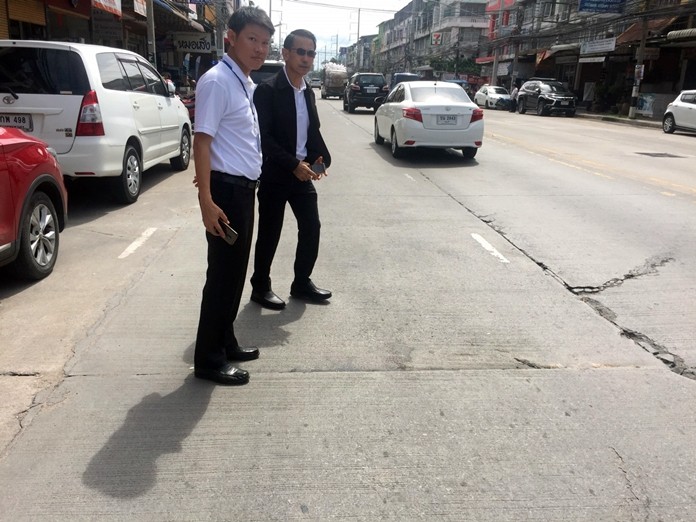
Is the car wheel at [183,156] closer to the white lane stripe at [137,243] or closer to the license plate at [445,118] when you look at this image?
the white lane stripe at [137,243]

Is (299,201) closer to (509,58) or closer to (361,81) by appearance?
(361,81)

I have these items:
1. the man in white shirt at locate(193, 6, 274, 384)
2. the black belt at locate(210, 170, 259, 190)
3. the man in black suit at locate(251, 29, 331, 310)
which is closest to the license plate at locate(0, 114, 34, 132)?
the man in black suit at locate(251, 29, 331, 310)

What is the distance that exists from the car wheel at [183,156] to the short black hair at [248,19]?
7959 millimetres

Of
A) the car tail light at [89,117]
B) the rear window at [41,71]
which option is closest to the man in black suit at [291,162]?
the car tail light at [89,117]

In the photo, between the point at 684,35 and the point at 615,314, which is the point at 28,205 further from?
the point at 684,35

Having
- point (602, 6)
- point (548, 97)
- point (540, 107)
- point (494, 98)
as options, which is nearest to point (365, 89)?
point (548, 97)

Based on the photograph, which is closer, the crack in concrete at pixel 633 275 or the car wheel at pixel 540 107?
the crack in concrete at pixel 633 275

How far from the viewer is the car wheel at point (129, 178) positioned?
310 inches

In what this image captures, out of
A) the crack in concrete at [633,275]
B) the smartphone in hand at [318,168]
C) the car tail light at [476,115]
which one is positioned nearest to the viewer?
the smartphone in hand at [318,168]

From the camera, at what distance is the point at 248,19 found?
318cm

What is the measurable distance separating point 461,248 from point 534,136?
1451cm

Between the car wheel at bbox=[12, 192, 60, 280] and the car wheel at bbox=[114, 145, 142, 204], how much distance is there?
2.33 metres

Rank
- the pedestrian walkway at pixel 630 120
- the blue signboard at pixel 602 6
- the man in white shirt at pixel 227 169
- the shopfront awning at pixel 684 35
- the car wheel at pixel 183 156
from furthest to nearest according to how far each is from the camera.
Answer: the blue signboard at pixel 602 6 → the pedestrian walkway at pixel 630 120 → the shopfront awning at pixel 684 35 → the car wheel at pixel 183 156 → the man in white shirt at pixel 227 169

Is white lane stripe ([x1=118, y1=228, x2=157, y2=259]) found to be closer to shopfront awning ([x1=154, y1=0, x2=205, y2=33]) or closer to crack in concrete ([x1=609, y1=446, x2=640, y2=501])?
crack in concrete ([x1=609, y1=446, x2=640, y2=501])
